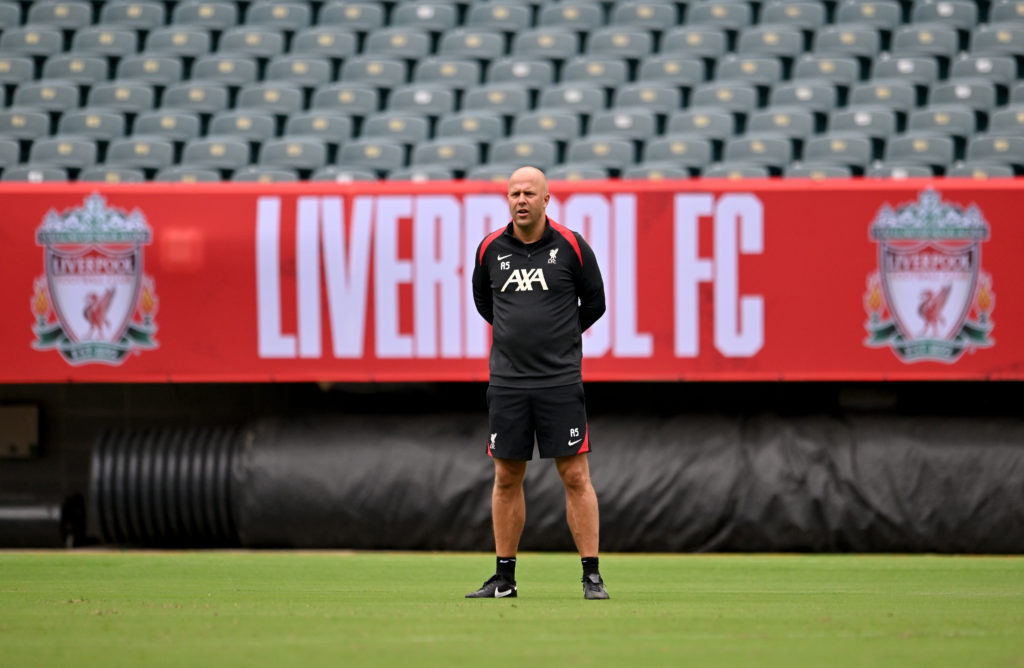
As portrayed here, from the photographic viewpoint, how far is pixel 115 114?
40.1 feet

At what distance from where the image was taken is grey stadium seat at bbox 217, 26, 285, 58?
13.1 meters

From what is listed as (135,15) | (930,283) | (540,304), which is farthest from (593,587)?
(135,15)

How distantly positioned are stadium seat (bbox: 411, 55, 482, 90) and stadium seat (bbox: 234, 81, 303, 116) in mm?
1184

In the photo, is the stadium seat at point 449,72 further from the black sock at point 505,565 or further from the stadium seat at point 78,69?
the black sock at point 505,565

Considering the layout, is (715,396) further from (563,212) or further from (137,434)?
(137,434)

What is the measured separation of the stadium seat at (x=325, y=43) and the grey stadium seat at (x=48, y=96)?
217cm

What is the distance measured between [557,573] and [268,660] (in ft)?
12.1

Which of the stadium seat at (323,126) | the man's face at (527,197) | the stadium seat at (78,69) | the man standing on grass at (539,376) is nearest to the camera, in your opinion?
the man's face at (527,197)

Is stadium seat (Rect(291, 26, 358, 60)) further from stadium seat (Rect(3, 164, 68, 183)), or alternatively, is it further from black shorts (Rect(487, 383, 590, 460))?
black shorts (Rect(487, 383, 590, 460))

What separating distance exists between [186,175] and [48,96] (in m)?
2.38

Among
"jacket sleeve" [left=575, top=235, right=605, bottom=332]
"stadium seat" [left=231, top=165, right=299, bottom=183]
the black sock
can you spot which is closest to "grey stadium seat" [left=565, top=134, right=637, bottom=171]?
"stadium seat" [left=231, top=165, right=299, bottom=183]

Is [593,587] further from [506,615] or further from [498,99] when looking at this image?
[498,99]

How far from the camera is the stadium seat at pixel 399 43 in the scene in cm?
1299

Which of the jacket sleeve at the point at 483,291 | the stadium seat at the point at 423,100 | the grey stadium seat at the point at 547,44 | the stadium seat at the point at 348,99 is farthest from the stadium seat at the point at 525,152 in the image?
the jacket sleeve at the point at 483,291
